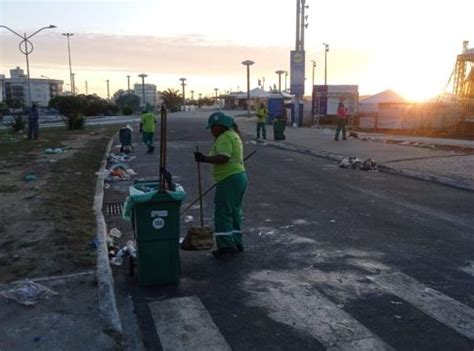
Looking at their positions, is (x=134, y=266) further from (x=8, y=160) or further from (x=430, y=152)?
(x=430, y=152)

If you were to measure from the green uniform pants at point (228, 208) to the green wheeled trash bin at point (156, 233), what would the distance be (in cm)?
100

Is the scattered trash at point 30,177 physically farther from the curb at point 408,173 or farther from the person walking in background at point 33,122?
the person walking in background at point 33,122

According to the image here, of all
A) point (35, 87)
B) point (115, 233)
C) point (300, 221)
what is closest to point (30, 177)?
point (115, 233)

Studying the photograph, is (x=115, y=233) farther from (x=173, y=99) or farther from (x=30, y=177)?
(x=173, y=99)

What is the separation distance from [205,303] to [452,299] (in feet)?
7.65

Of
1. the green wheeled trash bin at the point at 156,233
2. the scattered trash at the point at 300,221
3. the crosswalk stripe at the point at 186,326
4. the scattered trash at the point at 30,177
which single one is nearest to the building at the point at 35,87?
the scattered trash at the point at 30,177

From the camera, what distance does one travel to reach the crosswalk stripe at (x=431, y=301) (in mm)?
4492

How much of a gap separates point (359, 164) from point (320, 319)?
36.6 feet

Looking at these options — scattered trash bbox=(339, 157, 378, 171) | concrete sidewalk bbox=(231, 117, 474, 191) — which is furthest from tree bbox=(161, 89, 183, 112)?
scattered trash bbox=(339, 157, 378, 171)

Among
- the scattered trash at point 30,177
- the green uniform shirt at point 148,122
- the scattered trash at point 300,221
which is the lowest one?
the scattered trash at point 300,221

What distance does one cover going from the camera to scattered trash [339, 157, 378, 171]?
14.9m

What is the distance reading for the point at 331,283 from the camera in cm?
548

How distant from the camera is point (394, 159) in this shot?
16047 mm

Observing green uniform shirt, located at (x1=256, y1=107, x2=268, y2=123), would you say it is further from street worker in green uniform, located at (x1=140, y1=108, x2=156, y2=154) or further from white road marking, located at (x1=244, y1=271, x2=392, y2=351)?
white road marking, located at (x1=244, y1=271, x2=392, y2=351)
